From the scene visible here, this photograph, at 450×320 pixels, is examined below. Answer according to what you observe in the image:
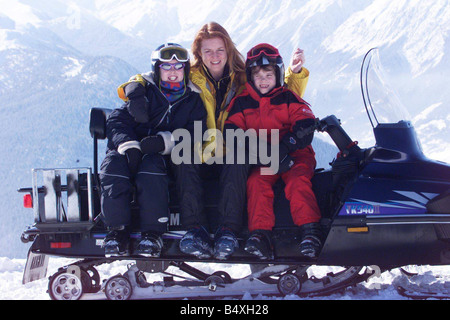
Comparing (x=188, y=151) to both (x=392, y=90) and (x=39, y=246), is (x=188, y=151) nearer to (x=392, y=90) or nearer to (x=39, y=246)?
(x=39, y=246)

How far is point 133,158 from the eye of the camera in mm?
3346

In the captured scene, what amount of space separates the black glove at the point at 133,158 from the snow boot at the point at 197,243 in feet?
2.03

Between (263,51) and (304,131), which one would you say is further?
(263,51)

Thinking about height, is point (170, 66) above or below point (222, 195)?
above

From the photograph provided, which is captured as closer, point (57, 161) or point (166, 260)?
point (166, 260)

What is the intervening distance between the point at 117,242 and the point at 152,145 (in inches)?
29.2

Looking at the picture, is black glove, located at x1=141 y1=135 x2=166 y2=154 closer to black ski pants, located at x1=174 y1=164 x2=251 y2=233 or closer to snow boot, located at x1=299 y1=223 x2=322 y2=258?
black ski pants, located at x1=174 y1=164 x2=251 y2=233

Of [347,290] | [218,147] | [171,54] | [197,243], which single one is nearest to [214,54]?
[171,54]

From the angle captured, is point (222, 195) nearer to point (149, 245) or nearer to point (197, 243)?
point (197, 243)

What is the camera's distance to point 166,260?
11.6 feet

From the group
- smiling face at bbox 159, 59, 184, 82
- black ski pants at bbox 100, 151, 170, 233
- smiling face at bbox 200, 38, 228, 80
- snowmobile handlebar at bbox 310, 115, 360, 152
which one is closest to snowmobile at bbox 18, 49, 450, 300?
snowmobile handlebar at bbox 310, 115, 360, 152

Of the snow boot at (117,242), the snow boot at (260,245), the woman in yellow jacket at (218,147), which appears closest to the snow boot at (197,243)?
the woman in yellow jacket at (218,147)

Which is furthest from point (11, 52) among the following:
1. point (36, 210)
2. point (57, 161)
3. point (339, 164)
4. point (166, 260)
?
point (339, 164)
